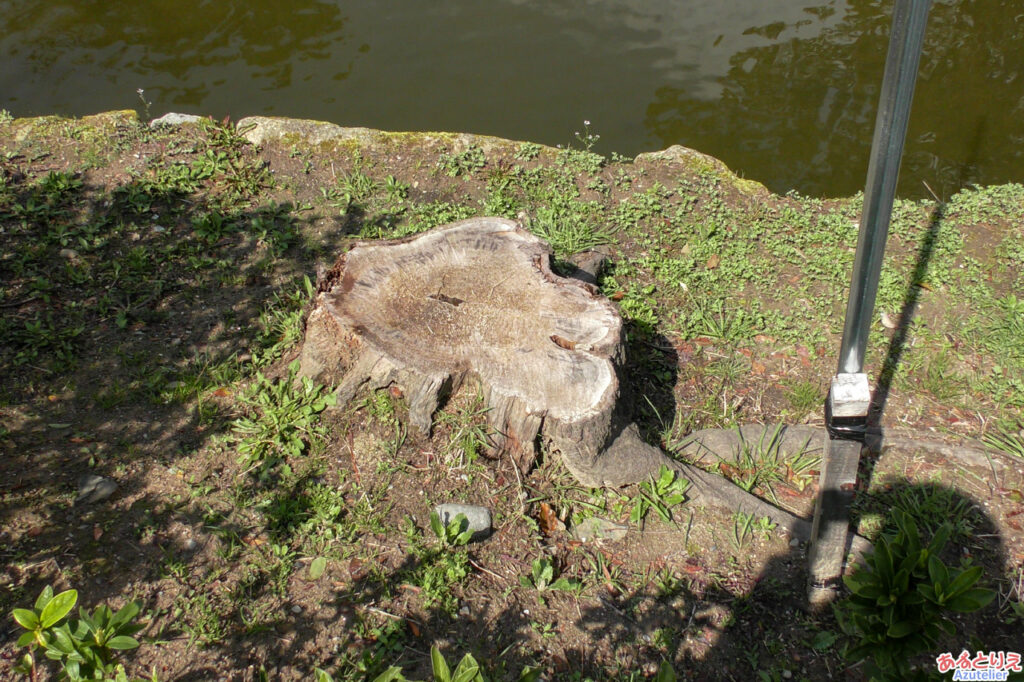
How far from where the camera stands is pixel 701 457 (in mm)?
3664

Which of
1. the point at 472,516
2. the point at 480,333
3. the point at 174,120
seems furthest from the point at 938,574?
the point at 174,120

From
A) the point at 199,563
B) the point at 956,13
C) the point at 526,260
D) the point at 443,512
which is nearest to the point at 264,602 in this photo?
the point at 199,563

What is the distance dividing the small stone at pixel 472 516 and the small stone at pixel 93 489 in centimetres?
138

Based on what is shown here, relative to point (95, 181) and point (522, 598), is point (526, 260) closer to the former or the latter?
point (522, 598)

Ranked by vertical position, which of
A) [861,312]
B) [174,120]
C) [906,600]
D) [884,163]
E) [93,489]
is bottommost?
[93,489]

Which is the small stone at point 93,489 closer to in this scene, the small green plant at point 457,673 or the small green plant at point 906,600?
the small green plant at point 457,673

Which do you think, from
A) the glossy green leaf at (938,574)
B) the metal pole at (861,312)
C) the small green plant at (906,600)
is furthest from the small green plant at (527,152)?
the glossy green leaf at (938,574)

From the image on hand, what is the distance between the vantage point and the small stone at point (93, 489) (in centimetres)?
316

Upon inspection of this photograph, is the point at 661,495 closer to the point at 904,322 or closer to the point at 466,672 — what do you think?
the point at 466,672

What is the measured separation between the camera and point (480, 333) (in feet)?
11.2

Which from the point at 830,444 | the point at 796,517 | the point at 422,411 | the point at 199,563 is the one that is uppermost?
the point at 830,444

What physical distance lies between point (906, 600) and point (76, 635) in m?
2.44

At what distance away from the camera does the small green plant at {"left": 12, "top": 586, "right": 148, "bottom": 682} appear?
2.02 m

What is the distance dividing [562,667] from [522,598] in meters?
0.31
